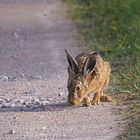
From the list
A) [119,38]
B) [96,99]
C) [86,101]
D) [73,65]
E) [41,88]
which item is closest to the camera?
[73,65]

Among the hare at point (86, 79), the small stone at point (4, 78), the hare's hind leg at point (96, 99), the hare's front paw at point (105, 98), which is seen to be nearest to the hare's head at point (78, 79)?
the hare at point (86, 79)

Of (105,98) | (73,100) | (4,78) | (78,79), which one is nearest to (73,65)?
(78,79)

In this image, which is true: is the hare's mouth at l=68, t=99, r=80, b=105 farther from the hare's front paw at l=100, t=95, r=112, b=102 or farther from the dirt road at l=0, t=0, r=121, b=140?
the hare's front paw at l=100, t=95, r=112, b=102

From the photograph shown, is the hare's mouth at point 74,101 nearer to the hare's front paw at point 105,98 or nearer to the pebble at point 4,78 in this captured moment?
the hare's front paw at point 105,98

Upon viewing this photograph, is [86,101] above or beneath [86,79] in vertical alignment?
beneath

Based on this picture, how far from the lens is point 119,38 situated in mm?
12117

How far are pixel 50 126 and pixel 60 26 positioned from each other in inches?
273

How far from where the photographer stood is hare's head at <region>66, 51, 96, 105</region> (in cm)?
830

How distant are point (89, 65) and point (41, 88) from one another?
4.30 ft

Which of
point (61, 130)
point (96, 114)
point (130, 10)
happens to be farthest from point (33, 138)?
point (130, 10)

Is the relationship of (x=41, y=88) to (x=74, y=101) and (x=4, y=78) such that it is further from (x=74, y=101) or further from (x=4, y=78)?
(x=74, y=101)

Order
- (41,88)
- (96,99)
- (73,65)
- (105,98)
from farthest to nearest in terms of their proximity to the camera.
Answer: (41,88), (105,98), (96,99), (73,65)

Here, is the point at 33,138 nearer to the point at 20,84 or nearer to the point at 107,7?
the point at 20,84

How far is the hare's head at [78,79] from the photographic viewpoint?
27.2 feet
